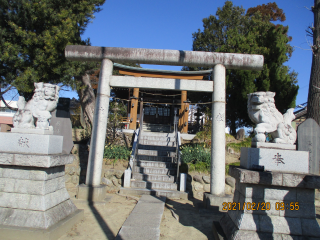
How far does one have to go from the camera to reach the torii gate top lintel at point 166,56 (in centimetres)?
627

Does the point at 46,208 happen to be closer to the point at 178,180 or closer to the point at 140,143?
the point at 178,180

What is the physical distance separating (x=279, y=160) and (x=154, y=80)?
416 cm

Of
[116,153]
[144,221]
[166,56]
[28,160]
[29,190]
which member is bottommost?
[144,221]

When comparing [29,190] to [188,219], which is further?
[188,219]

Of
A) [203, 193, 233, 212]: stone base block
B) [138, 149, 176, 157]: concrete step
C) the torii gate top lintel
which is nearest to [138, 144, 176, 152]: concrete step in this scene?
[138, 149, 176, 157]: concrete step

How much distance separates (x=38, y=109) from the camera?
4.31 metres

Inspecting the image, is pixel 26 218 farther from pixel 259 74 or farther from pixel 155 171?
pixel 259 74

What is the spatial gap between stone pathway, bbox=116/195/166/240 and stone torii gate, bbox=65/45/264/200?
1.50 meters

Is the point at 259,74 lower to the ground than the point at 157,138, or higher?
higher

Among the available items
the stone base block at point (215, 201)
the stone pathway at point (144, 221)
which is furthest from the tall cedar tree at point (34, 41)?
the stone base block at point (215, 201)

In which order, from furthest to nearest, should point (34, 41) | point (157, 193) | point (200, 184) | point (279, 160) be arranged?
point (34, 41) < point (200, 184) < point (157, 193) < point (279, 160)

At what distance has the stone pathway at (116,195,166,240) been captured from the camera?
3.89 metres

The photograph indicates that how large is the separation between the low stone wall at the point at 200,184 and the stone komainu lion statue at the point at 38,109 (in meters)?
4.82
